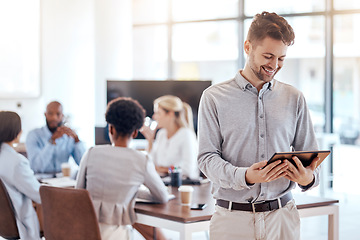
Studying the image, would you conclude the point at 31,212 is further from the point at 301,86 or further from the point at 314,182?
the point at 301,86

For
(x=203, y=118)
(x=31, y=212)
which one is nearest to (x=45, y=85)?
(x=31, y=212)

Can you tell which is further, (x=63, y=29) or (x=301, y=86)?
(x=301, y=86)

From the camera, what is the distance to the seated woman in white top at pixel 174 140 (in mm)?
4582

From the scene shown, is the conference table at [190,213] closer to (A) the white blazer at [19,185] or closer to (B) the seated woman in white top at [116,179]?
(B) the seated woman in white top at [116,179]

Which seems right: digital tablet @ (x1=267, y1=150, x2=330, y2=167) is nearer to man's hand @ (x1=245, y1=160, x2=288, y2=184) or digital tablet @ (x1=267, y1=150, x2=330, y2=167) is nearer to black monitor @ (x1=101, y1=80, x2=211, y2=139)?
man's hand @ (x1=245, y1=160, x2=288, y2=184)

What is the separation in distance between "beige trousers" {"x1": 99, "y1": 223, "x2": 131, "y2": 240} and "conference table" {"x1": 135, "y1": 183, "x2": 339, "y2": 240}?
106 millimetres

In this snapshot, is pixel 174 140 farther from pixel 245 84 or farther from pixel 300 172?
pixel 300 172

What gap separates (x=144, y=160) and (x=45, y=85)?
4.18 meters

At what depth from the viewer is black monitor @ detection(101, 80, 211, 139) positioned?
6105 millimetres

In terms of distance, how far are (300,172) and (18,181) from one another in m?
1.91

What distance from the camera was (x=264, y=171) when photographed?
1896mm

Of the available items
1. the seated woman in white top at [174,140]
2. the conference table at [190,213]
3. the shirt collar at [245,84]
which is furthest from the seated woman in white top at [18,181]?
the shirt collar at [245,84]

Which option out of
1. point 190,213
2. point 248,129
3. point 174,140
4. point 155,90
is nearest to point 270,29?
point 248,129

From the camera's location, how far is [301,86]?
813 centimetres
